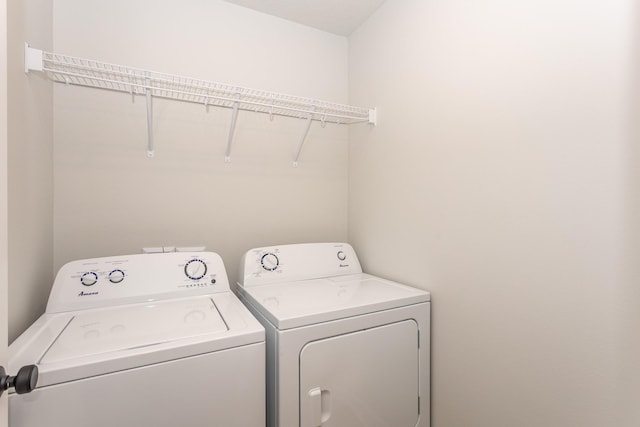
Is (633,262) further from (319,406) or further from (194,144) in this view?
(194,144)

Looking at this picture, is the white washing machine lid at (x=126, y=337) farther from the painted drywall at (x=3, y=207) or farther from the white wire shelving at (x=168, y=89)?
the white wire shelving at (x=168, y=89)

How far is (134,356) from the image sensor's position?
34.6 inches

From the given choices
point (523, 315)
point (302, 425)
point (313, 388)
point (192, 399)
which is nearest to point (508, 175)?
point (523, 315)

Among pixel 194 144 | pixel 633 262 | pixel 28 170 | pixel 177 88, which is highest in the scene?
pixel 177 88

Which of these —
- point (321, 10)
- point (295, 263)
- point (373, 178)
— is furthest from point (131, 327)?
point (321, 10)

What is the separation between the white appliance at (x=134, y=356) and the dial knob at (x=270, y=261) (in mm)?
333

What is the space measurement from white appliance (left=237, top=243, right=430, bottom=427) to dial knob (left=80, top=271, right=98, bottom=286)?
25.9 inches

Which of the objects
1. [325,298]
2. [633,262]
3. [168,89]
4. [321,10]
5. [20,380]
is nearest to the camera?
[20,380]

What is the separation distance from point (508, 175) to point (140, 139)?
183cm

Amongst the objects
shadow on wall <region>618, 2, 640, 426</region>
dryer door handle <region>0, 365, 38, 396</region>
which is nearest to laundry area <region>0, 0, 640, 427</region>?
shadow on wall <region>618, 2, 640, 426</region>

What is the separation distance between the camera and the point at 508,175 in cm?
117

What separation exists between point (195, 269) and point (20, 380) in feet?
2.76

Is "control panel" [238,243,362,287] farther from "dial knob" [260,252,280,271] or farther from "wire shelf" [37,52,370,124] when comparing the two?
"wire shelf" [37,52,370,124]

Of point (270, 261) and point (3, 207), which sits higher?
point (3, 207)
